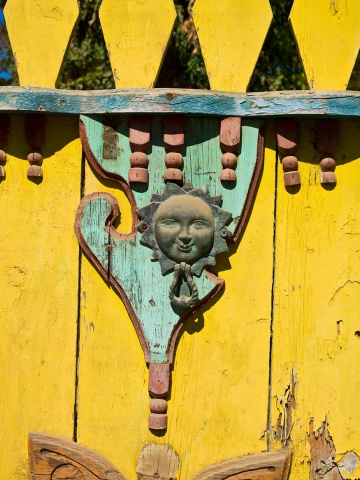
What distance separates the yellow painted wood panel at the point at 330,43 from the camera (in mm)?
1920

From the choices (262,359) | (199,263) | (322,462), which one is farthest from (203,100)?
(322,462)

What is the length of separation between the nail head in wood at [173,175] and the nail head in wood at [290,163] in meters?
0.28

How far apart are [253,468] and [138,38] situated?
1186 millimetres

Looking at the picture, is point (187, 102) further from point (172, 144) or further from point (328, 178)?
point (328, 178)

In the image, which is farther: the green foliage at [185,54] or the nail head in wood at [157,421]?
the green foliage at [185,54]

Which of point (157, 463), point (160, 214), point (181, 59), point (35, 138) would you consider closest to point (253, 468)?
point (157, 463)

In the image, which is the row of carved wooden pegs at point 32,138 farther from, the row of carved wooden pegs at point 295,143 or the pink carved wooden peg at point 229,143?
the row of carved wooden pegs at point 295,143

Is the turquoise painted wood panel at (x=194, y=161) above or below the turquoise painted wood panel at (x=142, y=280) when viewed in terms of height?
above

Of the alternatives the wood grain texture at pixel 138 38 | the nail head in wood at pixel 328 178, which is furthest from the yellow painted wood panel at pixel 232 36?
the nail head in wood at pixel 328 178

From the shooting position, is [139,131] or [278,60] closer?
[139,131]

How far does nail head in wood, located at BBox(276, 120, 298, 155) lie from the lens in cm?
190

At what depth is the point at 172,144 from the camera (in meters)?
1.88

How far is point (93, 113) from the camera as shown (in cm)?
188

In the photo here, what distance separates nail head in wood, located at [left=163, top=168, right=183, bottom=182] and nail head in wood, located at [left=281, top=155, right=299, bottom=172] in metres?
0.28
